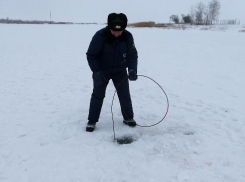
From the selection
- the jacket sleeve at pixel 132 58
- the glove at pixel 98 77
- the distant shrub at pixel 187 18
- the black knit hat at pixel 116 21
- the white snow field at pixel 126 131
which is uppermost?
the distant shrub at pixel 187 18

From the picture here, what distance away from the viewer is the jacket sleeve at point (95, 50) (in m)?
4.06

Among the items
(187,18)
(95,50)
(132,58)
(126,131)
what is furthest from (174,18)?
(95,50)

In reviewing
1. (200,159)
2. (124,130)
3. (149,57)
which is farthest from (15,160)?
(149,57)

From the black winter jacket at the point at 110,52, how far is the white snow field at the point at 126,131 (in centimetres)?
112

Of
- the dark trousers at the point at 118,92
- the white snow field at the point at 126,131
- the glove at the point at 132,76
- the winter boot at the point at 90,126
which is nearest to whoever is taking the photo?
the white snow field at the point at 126,131

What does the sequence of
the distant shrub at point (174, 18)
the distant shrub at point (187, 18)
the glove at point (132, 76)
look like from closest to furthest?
the glove at point (132, 76)
the distant shrub at point (187, 18)
the distant shrub at point (174, 18)

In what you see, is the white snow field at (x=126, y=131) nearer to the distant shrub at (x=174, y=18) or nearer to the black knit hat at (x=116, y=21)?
the black knit hat at (x=116, y=21)

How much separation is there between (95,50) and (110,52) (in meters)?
0.24

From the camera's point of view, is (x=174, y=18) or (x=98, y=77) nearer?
(x=98, y=77)

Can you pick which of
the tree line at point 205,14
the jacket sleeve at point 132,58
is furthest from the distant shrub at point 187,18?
the jacket sleeve at point 132,58

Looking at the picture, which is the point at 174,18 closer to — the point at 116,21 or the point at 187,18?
the point at 187,18

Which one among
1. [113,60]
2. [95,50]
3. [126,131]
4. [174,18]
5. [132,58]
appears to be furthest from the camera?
[174,18]

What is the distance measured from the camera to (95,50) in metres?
4.11

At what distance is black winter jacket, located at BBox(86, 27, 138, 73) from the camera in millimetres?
4082
